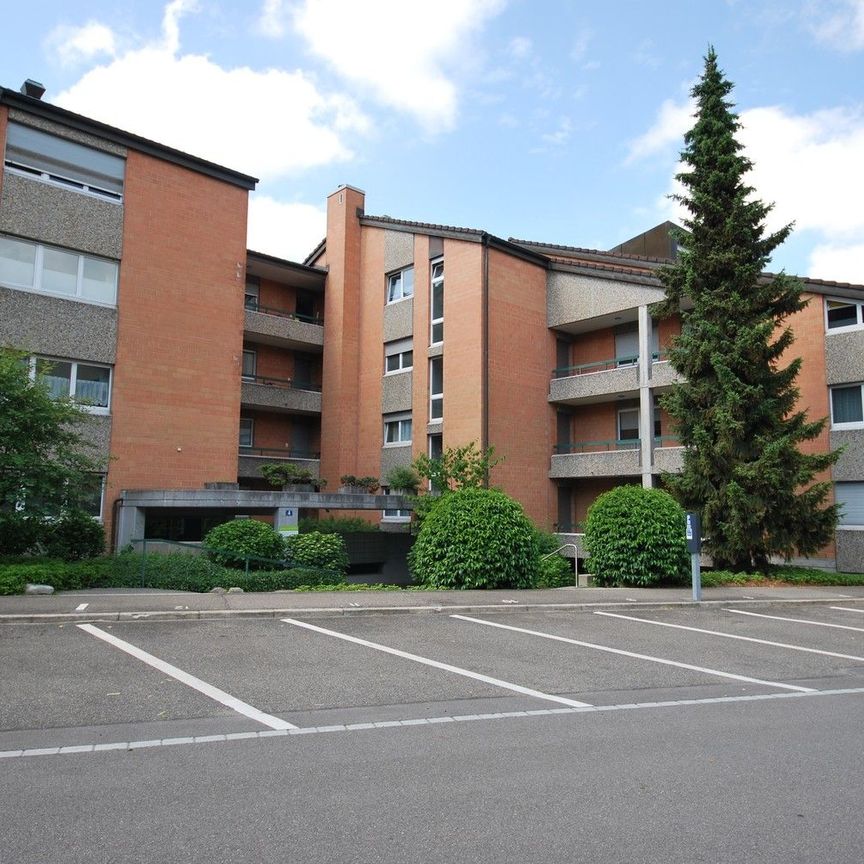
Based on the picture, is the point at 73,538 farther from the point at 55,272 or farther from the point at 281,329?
the point at 281,329

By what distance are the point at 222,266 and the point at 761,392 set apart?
48.2 feet

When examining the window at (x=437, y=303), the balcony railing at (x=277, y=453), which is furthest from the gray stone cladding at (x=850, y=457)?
the balcony railing at (x=277, y=453)

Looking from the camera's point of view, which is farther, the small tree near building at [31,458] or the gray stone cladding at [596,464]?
the gray stone cladding at [596,464]

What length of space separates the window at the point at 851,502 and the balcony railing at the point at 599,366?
6405mm

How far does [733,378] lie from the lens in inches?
707

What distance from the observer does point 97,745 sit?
5.27 meters

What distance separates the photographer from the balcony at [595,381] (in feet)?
80.3

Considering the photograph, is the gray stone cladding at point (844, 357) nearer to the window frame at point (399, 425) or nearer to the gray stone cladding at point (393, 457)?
the window frame at point (399, 425)

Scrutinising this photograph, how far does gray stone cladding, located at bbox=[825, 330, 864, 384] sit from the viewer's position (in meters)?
20.0

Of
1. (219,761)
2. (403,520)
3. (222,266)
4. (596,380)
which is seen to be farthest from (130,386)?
(219,761)

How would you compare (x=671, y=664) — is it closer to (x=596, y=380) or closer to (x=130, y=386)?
(x=130, y=386)

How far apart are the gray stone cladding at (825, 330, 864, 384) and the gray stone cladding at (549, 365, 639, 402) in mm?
5540

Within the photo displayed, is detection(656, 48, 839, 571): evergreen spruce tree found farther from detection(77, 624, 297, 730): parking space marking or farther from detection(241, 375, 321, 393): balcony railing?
detection(241, 375, 321, 393): balcony railing

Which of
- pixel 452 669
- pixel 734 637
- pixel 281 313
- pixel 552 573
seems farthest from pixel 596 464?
pixel 452 669
